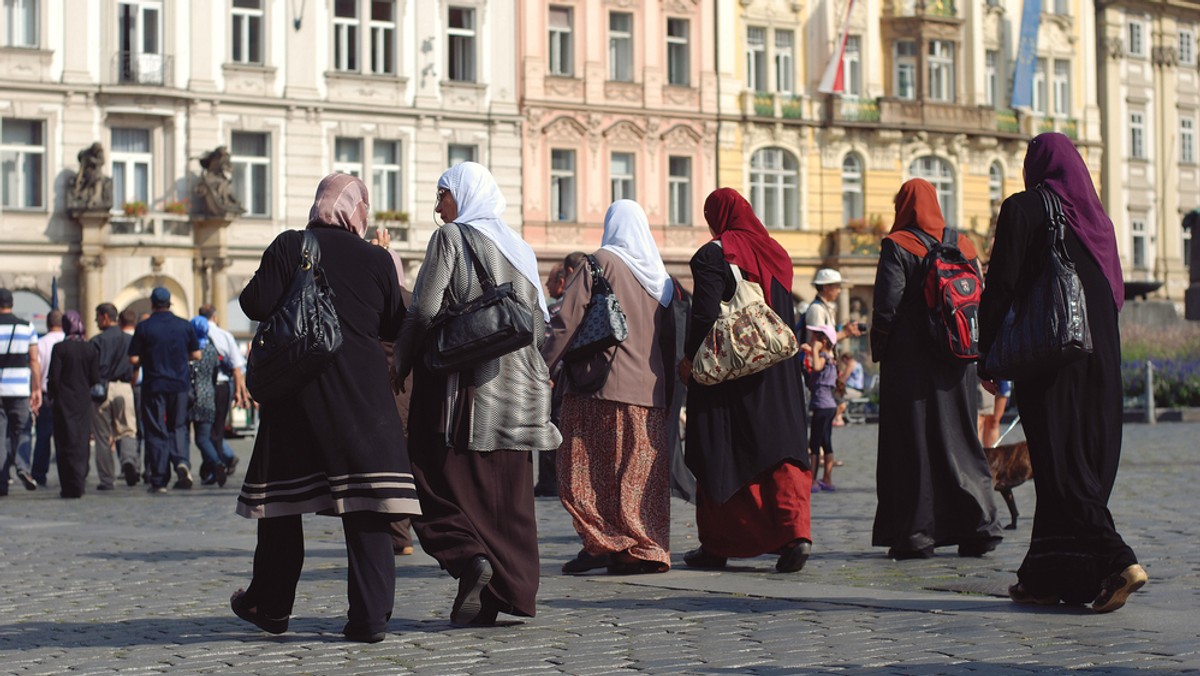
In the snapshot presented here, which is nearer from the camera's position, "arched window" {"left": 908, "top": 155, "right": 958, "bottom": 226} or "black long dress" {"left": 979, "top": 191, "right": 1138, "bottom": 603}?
"black long dress" {"left": 979, "top": 191, "right": 1138, "bottom": 603}

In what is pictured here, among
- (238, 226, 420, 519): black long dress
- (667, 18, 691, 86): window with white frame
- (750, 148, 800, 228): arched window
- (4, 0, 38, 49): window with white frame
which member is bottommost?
(238, 226, 420, 519): black long dress

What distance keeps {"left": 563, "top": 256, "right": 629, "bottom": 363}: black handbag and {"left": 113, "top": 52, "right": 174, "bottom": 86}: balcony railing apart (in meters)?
33.9

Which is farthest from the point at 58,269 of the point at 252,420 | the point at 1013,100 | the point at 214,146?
the point at 1013,100

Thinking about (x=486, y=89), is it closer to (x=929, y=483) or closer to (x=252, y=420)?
(x=252, y=420)

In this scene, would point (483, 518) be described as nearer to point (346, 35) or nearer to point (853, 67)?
point (346, 35)

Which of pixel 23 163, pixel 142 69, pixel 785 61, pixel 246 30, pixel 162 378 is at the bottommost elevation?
pixel 162 378

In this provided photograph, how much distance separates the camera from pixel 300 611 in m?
8.87

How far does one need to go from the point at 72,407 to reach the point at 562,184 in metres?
31.8

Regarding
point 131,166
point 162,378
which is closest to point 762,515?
point 162,378

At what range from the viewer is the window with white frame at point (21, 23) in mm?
41812

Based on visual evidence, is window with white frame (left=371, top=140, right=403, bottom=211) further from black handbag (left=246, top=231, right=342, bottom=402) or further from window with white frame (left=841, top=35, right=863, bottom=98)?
black handbag (left=246, top=231, right=342, bottom=402)

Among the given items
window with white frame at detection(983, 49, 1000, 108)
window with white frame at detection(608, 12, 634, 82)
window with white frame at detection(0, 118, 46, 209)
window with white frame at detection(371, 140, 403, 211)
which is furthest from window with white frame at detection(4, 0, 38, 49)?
window with white frame at detection(983, 49, 1000, 108)

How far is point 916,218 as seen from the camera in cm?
1098

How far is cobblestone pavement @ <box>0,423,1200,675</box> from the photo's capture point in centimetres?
711
